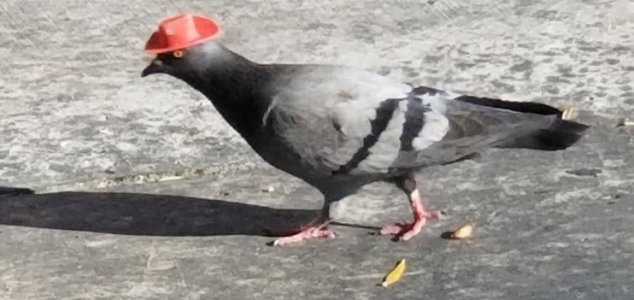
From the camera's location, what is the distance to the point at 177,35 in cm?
464

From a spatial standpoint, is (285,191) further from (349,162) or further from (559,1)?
(559,1)

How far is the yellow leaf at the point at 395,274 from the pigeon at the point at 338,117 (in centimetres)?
30

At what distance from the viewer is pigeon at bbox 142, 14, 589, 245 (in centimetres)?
467

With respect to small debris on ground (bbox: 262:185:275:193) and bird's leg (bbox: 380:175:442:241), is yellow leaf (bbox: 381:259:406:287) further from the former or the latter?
small debris on ground (bbox: 262:185:275:193)

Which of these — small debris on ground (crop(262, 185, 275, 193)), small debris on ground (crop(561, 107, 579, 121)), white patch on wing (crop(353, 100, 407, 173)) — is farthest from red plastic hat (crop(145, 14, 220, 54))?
small debris on ground (crop(561, 107, 579, 121))

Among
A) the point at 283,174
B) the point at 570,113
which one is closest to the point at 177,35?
the point at 283,174

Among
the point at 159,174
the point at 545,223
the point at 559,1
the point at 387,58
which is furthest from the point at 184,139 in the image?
the point at 559,1

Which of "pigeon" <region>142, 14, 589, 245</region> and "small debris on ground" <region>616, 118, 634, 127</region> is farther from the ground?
"small debris on ground" <region>616, 118, 634, 127</region>

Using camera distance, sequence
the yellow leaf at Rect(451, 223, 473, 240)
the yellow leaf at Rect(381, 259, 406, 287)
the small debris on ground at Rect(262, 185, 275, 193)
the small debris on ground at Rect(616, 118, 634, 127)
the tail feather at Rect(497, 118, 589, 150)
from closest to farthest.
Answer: the yellow leaf at Rect(381, 259, 406, 287), the tail feather at Rect(497, 118, 589, 150), the yellow leaf at Rect(451, 223, 473, 240), the small debris on ground at Rect(262, 185, 275, 193), the small debris on ground at Rect(616, 118, 634, 127)

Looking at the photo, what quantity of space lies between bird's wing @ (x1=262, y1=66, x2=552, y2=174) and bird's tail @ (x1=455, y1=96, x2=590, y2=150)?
0.05 metres

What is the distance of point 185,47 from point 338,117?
526 millimetres

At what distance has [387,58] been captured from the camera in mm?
6398

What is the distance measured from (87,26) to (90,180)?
5.53 feet

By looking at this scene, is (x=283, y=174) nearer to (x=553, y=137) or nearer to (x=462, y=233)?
(x=462, y=233)
